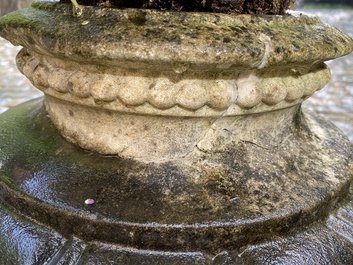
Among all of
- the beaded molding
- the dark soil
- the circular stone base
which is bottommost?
the circular stone base

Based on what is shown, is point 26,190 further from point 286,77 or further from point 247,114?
point 286,77

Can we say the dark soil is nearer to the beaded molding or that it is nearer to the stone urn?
the stone urn

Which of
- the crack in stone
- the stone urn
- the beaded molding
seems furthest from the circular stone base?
the crack in stone

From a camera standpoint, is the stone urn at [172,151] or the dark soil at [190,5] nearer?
the stone urn at [172,151]

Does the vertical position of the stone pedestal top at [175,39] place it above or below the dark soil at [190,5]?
below

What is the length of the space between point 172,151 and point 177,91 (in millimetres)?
173

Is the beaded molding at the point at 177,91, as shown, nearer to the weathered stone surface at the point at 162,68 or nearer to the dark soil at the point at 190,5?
the weathered stone surface at the point at 162,68

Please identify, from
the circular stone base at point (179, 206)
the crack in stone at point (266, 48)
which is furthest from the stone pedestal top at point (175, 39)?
the circular stone base at point (179, 206)

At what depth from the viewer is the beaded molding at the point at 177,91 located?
1.00 metres

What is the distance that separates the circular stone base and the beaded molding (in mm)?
110

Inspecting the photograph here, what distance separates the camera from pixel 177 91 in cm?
100

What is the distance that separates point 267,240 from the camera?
39.6 inches

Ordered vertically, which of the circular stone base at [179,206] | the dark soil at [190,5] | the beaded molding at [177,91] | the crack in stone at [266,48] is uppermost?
the dark soil at [190,5]

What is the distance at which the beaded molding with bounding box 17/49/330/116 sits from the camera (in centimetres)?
100
